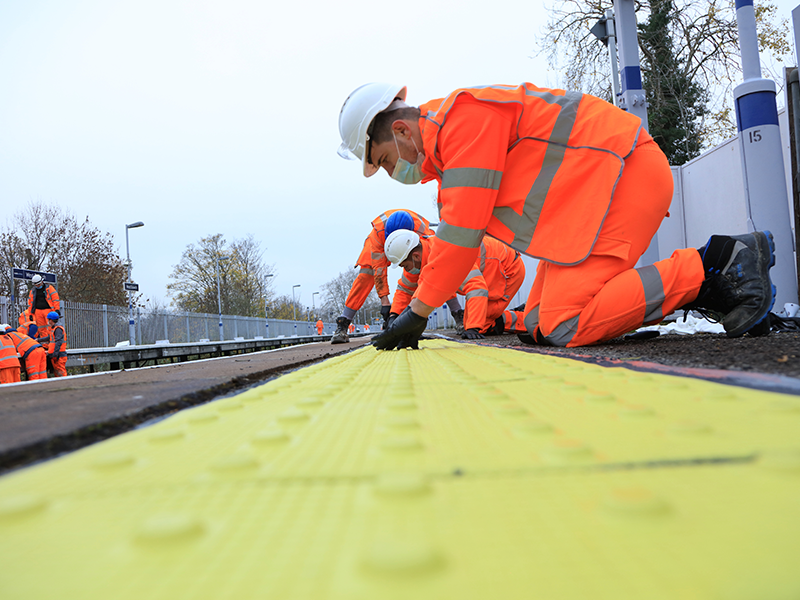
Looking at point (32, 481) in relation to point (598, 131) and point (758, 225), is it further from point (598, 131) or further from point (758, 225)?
point (758, 225)

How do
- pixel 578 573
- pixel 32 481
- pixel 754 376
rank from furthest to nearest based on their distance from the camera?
1. pixel 754 376
2. pixel 32 481
3. pixel 578 573

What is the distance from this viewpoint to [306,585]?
0.46 meters

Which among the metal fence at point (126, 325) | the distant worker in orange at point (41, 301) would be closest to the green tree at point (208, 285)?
the metal fence at point (126, 325)

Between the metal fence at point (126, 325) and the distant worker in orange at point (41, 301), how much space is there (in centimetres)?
338

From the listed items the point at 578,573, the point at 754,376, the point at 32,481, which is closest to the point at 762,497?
the point at 578,573

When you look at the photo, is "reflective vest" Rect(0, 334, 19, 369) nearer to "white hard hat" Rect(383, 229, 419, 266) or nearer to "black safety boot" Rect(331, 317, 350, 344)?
"black safety boot" Rect(331, 317, 350, 344)

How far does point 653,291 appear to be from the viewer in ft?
8.95

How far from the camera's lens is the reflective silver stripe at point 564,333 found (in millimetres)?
3069

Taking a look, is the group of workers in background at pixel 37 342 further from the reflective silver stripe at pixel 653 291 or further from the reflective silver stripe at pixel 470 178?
the reflective silver stripe at pixel 653 291

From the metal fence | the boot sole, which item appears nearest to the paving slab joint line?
the boot sole

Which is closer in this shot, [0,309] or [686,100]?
[0,309]

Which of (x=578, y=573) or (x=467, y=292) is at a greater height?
(x=467, y=292)

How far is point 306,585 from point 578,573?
0.83ft

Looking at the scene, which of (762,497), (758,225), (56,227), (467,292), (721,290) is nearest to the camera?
(762,497)
